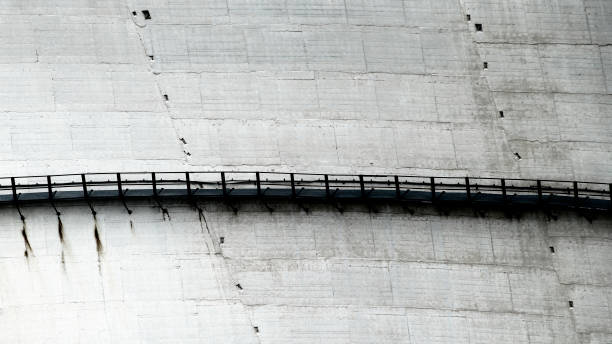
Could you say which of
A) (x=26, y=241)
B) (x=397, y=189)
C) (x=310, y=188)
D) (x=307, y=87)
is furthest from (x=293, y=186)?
(x=26, y=241)

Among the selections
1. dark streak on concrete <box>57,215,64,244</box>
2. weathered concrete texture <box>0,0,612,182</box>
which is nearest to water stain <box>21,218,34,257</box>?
dark streak on concrete <box>57,215,64,244</box>

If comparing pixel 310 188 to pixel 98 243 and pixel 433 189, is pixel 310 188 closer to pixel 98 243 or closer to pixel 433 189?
pixel 433 189

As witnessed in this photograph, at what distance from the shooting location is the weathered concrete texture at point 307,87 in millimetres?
100000

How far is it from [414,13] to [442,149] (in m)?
8.84

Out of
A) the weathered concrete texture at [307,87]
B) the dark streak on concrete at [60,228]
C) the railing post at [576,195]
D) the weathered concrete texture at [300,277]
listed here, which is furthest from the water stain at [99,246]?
the railing post at [576,195]

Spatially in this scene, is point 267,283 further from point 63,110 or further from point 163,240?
point 63,110

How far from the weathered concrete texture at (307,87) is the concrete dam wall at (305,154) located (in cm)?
11

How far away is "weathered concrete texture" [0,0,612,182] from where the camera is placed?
328 feet

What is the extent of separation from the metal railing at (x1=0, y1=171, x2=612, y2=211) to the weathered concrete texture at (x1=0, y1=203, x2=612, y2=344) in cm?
77

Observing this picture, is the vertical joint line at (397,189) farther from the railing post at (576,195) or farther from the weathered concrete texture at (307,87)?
the railing post at (576,195)

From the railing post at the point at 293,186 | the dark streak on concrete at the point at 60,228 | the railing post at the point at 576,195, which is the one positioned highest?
the railing post at the point at 293,186

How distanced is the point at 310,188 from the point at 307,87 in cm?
659

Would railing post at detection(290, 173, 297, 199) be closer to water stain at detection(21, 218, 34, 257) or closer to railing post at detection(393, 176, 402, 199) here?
railing post at detection(393, 176, 402, 199)

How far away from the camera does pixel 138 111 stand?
10062 centimetres
